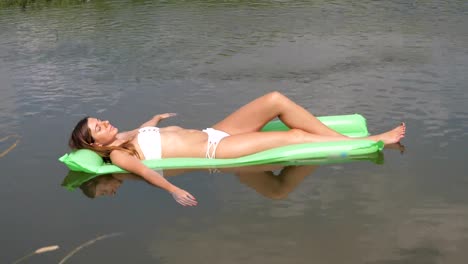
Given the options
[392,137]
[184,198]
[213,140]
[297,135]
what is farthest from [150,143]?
[392,137]

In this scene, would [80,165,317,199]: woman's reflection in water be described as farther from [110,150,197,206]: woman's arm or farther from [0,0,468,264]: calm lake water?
[110,150,197,206]: woman's arm

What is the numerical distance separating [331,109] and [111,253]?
11.0 feet

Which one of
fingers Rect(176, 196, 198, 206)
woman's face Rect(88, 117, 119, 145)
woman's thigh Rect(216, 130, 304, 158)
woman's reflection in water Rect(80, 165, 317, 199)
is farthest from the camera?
woman's thigh Rect(216, 130, 304, 158)

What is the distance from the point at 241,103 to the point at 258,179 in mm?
2170

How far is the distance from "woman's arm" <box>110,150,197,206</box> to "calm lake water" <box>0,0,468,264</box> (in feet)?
0.30

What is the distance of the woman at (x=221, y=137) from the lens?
17.0 ft

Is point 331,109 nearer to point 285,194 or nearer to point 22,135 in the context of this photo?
point 285,194

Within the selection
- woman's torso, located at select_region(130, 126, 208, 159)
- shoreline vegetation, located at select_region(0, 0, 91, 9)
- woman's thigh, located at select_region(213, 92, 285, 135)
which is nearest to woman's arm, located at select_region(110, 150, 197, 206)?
woman's torso, located at select_region(130, 126, 208, 159)

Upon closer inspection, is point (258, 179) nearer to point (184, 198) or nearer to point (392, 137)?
point (184, 198)

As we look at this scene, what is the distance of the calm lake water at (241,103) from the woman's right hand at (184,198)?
0.06 m

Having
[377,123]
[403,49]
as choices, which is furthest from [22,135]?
[403,49]

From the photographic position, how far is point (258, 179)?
499 cm

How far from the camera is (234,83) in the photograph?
7.79 metres

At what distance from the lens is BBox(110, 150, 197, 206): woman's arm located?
4.65 metres
